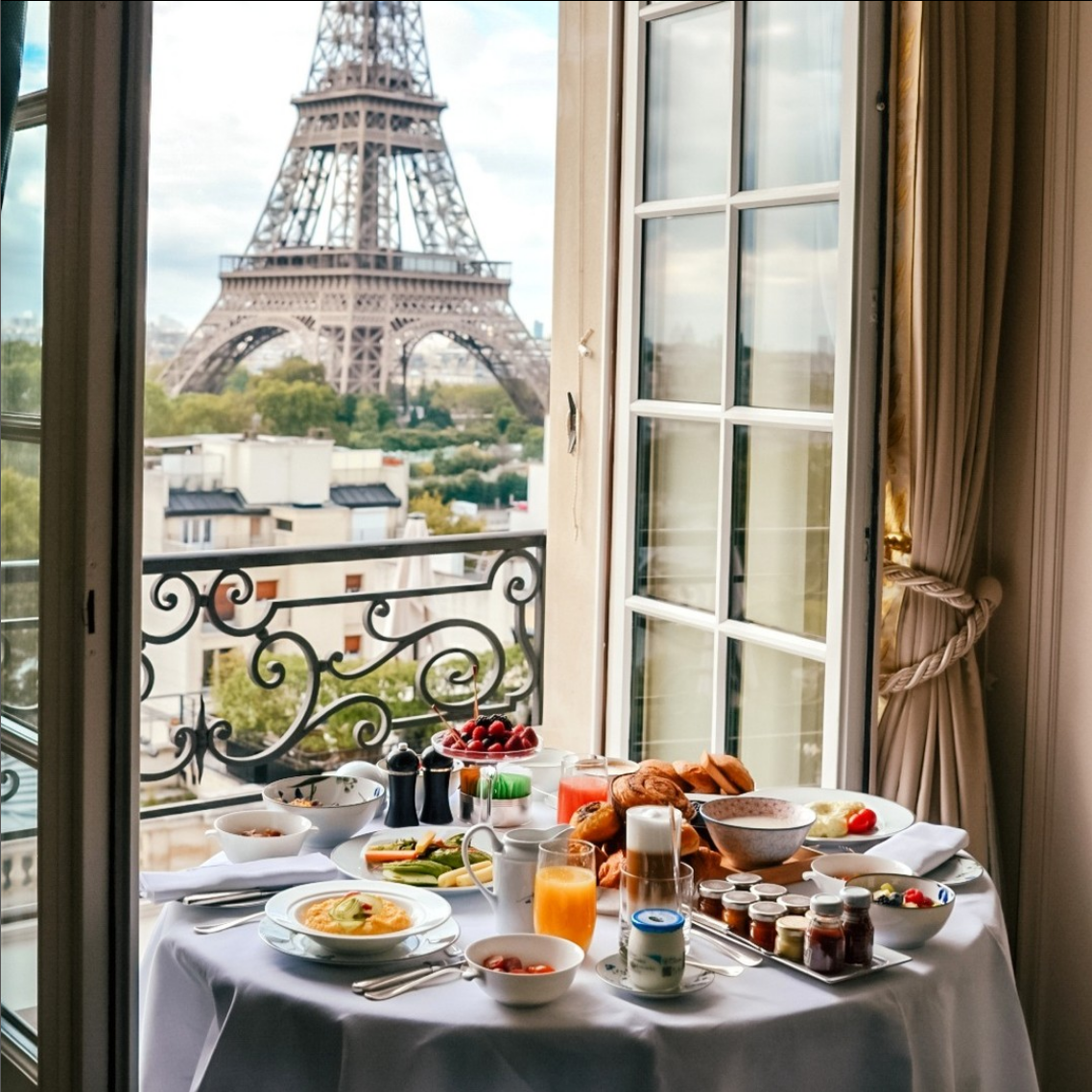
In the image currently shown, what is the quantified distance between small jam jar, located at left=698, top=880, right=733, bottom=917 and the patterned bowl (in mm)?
72

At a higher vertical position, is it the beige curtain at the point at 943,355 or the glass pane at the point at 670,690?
the beige curtain at the point at 943,355

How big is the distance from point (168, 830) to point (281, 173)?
23.6 ft

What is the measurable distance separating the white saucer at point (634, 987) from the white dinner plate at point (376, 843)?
0.87 feet

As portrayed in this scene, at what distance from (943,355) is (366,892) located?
61.0 inches

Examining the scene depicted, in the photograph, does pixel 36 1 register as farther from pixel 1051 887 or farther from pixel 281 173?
pixel 281 173

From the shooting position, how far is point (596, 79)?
332 cm

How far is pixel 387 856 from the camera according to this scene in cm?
163

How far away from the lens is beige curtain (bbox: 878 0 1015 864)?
7.88 feet

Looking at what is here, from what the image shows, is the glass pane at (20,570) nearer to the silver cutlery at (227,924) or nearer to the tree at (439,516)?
the silver cutlery at (227,924)

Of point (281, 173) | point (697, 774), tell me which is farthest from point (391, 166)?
point (697, 774)

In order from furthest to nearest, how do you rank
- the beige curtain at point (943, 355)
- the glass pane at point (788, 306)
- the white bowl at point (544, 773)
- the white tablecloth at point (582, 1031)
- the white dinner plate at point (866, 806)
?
the glass pane at point (788, 306)
the beige curtain at point (943, 355)
the white bowl at point (544, 773)
the white dinner plate at point (866, 806)
the white tablecloth at point (582, 1031)

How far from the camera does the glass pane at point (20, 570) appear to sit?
1462mm

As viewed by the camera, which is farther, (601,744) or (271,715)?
(271,715)

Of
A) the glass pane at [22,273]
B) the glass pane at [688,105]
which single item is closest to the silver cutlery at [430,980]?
the glass pane at [22,273]
